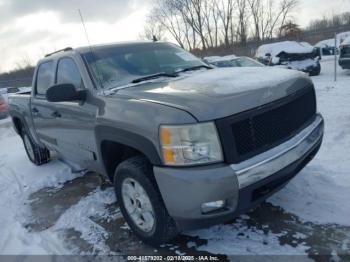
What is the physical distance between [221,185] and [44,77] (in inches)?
137

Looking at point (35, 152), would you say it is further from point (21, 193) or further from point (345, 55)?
point (345, 55)

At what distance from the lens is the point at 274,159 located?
8.21ft

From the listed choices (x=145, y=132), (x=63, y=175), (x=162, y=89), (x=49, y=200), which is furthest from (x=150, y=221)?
(x=63, y=175)

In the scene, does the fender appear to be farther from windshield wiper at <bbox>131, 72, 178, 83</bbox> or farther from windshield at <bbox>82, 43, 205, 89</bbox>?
windshield wiper at <bbox>131, 72, 178, 83</bbox>

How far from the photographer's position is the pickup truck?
2293 mm

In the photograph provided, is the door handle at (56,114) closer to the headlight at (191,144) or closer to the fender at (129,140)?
the fender at (129,140)

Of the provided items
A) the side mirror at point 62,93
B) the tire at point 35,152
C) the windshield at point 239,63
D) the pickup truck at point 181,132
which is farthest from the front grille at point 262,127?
the windshield at point 239,63

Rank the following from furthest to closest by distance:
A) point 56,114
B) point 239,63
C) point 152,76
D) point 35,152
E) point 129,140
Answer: point 239,63
point 35,152
point 56,114
point 152,76
point 129,140

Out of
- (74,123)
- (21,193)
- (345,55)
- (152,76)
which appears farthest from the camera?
(345,55)

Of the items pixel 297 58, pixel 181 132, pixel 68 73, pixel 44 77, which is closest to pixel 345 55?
pixel 297 58

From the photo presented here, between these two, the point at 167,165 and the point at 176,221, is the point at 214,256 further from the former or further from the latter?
the point at 167,165

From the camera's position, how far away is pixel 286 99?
2748 mm

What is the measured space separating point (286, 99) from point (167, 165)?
1186 millimetres

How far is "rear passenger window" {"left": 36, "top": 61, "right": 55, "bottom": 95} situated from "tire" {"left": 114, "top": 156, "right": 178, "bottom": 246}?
2.17 metres
